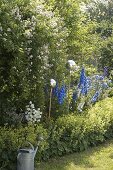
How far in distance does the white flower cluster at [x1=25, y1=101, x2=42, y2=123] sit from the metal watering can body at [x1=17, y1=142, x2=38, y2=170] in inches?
48.0

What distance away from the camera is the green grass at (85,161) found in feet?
24.6

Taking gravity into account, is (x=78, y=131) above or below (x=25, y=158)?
above

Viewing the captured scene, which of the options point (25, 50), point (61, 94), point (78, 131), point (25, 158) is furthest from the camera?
point (61, 94)

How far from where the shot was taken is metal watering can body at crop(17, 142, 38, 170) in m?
6.56

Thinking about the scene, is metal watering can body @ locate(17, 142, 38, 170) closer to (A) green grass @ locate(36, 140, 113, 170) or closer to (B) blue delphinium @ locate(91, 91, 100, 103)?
(A) green grass @ locate(36, 140, 113, 170)

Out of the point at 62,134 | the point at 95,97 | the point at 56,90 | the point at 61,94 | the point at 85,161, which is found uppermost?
the point at 95,97

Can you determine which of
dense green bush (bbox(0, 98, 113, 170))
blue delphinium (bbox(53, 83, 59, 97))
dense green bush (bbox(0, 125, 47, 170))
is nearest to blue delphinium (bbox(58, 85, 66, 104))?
blue delphinium (bbox(53, 83, 59, 97))

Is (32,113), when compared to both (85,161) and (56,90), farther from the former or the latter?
(85,161)

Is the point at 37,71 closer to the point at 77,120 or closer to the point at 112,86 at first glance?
the point at 77,120

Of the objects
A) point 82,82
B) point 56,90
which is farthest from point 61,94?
point 82,82

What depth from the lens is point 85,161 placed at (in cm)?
793

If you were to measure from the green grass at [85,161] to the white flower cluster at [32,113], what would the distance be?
2.75ft

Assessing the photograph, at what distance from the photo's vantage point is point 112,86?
1301 cm

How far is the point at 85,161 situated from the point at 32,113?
4.43 feet
